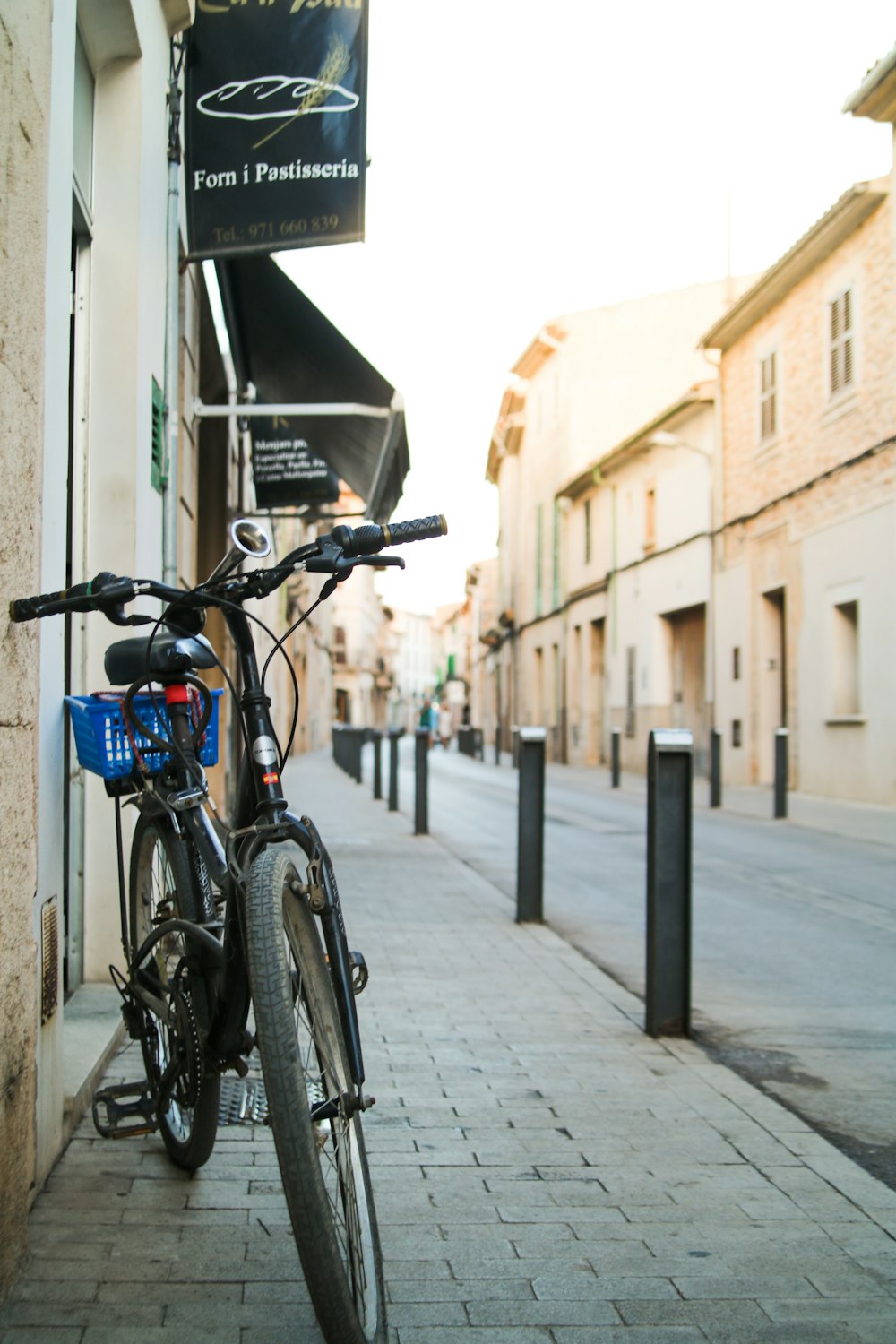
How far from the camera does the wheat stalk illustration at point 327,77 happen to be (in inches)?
236

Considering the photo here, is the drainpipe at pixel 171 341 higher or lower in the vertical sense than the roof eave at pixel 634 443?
lower

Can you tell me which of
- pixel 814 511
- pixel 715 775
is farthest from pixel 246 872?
pixel 814 511

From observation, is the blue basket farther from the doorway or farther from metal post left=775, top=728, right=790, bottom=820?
the doorway

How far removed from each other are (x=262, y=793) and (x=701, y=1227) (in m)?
1.35

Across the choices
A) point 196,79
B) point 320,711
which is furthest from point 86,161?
point 320,711

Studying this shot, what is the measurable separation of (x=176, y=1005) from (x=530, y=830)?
4.39 metres

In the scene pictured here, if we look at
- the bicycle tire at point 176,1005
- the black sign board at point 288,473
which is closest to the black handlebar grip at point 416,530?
the bicycle tire at point 176,1005

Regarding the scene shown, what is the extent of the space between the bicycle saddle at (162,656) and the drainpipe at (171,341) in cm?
262

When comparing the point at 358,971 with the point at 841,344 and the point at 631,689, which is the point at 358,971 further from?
→ the point at 631,689

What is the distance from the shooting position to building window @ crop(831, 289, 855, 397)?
58.1ft

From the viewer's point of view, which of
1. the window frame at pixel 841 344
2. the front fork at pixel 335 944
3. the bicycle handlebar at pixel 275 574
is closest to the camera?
the front fork at pixel 335 944

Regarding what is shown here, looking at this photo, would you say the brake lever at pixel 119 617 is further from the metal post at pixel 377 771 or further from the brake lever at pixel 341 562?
the metal post at pixel 377 771

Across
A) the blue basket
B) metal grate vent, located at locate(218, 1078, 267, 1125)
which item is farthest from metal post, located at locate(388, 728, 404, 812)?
the blue basket

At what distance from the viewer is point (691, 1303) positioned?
2471 millimetres
